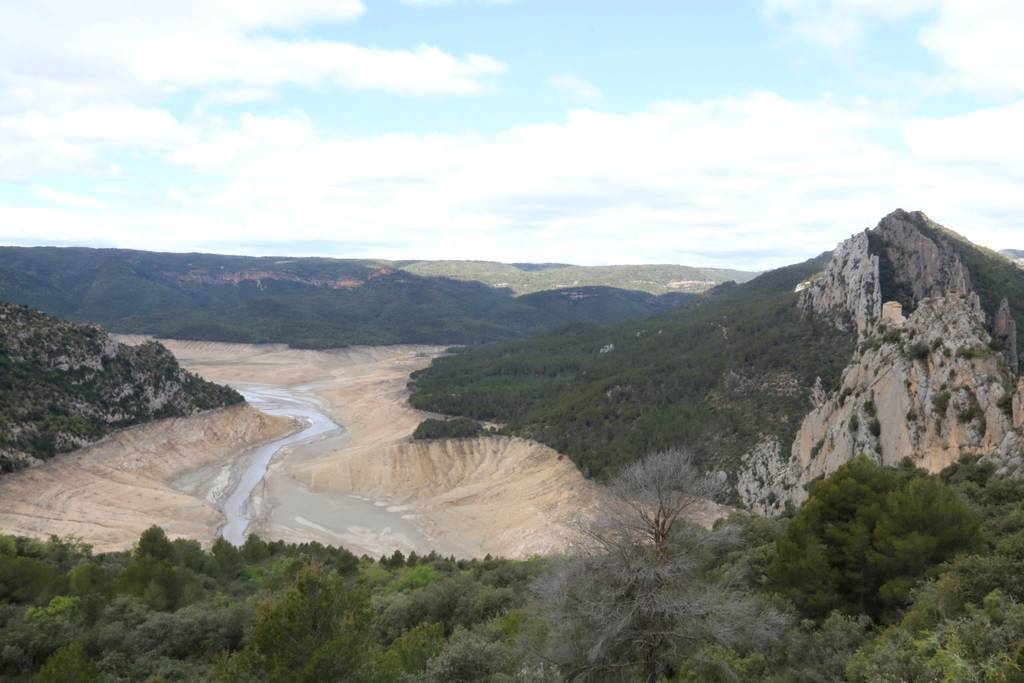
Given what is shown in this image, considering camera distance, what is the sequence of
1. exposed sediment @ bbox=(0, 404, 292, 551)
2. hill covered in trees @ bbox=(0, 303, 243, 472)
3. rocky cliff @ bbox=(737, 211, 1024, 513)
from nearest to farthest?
rocky cliff @ bbox=(737, 211, 1024, 513)
exposed sediment @ bbox=(0, 404, 292, 551)
hill covered in trees @ bbox=(0, 303, 243, 472)

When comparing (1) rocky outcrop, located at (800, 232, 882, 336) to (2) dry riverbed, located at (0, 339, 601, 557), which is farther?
(2) dry riverbed, located at (0, 339, 601, 557)

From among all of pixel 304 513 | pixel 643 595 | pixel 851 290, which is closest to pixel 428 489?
pixel 304 513

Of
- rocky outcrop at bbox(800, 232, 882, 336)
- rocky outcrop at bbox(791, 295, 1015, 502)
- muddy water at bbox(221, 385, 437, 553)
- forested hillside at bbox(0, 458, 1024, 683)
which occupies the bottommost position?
muddy water at bbox(221, 385, 437, 553)

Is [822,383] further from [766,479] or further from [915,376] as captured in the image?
[915,376]

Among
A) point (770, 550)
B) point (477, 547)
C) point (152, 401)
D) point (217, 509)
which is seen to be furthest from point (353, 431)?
point (770, 550)

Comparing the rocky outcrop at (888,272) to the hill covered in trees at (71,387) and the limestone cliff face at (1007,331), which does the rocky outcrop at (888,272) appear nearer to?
the limestone cliff face at (1007,331)

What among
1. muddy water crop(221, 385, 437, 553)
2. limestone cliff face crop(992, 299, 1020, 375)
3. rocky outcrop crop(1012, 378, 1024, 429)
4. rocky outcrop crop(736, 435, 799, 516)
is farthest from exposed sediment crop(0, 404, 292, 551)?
limestone cliff face crop(992, 299, 1020, 375)

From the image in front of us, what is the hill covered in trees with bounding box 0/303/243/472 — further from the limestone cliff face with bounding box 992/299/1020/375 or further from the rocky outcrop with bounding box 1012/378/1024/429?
the limestone cliff face with bounding box 992/299/1020/375
